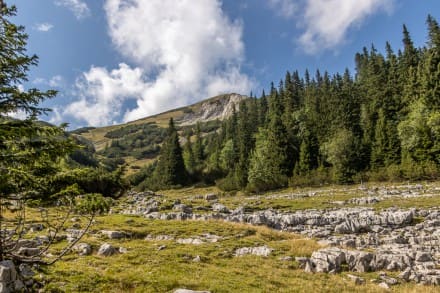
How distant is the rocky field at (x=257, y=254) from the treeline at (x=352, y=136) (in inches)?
1281

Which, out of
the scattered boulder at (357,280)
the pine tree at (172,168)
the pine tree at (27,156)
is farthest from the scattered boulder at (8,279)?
the pine tree at (172,168)

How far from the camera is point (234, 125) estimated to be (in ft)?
431

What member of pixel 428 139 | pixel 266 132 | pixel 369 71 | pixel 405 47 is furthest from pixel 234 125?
pixel 428 139

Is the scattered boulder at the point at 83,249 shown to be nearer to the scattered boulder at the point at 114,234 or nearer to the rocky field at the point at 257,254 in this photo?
the rocky field at the point at 257,254

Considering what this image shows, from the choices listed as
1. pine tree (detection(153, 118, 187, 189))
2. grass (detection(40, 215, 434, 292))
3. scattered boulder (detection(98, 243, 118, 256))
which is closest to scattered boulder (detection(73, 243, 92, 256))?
scattered boulder (detection(98, 243, 118, 256))

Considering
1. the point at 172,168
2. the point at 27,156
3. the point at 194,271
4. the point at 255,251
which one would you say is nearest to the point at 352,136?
the point at 172,168

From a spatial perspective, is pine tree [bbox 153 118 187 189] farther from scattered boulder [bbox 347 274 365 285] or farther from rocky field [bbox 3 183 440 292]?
scattered boulder [bbox 347 274 365 285]

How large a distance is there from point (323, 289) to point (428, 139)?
195ft

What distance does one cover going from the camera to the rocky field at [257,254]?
13.1 meters

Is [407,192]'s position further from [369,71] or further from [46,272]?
[369,71]

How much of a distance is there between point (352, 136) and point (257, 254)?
2420 inches

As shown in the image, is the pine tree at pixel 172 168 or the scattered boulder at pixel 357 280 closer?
the scattered boulder at pixel 357 280

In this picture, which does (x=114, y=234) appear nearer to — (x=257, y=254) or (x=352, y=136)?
(x=257, y=254)

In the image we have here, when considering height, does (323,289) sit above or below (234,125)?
below
